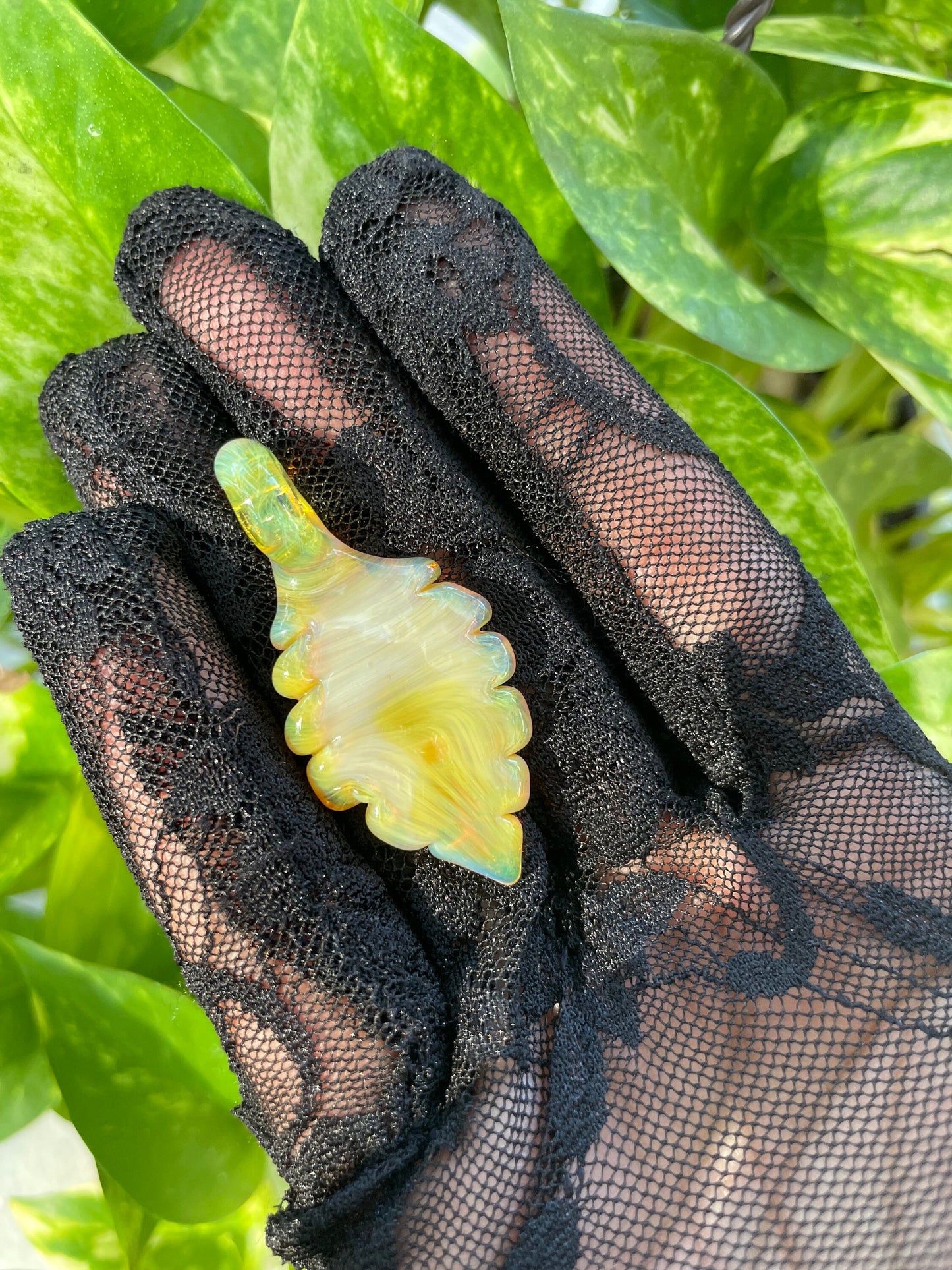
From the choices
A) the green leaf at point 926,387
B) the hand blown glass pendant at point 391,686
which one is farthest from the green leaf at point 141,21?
the green leaf at point 926,387

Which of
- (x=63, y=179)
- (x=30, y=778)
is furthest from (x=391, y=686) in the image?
(x=63, y=179)

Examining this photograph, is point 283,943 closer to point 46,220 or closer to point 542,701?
point 542,701

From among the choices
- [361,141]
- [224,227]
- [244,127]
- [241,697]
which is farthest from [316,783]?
[244,127]

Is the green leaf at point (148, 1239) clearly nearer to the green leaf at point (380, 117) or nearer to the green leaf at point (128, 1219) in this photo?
the green leaf at point (128, 1219)

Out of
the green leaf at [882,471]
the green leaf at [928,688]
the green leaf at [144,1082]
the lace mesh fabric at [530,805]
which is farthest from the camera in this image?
the green leaf at [882,471]

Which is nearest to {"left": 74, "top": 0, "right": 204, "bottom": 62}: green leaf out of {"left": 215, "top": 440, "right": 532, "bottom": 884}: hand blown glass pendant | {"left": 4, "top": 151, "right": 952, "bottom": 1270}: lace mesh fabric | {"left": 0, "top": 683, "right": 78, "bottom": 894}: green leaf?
{"left": 4, "top": 151, "right": 952, "bottom": 1270}: lace mesh fabric
